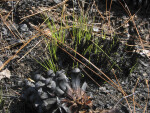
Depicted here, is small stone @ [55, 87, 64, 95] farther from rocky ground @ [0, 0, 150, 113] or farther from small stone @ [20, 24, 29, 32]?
small stone @ [20, 24, 29, 32]

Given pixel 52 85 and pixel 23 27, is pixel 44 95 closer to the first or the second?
pixel 52 85

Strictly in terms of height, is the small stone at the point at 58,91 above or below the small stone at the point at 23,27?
below

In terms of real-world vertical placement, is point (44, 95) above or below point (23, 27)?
below

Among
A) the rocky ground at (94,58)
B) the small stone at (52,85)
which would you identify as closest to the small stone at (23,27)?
the rocky ground at (94,58)

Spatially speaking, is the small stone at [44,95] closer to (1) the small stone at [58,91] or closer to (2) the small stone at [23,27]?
(1) the small stone at [58,91]

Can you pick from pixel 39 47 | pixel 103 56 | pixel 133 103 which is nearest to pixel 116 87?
pixel 133 103

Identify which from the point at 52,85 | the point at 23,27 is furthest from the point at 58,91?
the point at 23,27

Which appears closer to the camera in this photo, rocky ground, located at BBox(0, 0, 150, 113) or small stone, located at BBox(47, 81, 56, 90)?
small stone, located at BBox(47, 81, 56, 90)

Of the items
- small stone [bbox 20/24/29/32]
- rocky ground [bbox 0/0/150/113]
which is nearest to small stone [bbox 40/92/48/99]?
rocky ground [bbox 0/0/150/113]

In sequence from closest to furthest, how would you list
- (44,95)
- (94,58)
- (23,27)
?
1. (44,95)
2. (94,58)
3. (23,27)

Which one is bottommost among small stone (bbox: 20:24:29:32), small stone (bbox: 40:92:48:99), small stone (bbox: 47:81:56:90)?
small stone (bbox: 40:92:48:99)
